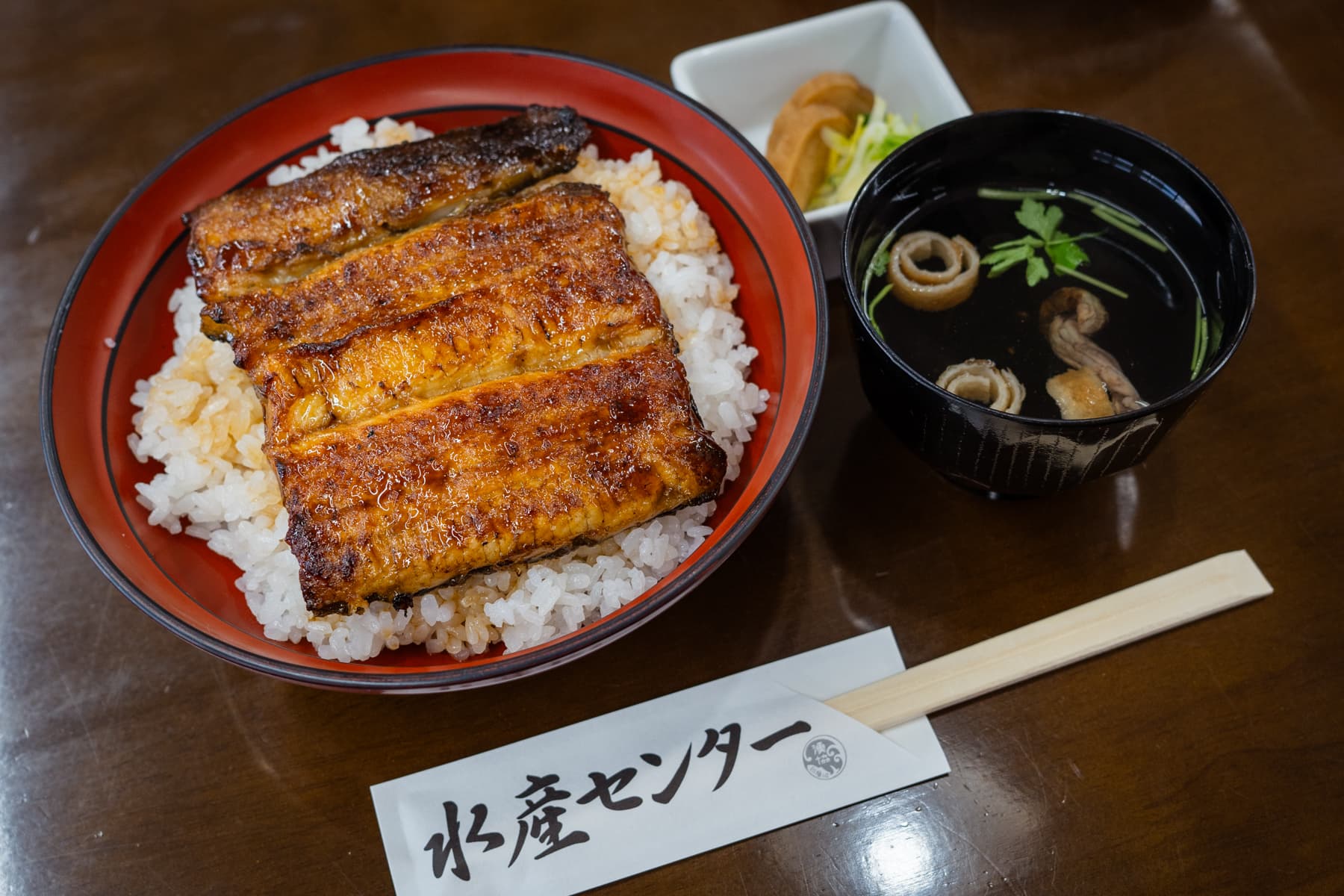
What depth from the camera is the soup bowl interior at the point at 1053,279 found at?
1679 millimetres

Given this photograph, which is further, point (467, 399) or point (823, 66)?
point (823, 66)

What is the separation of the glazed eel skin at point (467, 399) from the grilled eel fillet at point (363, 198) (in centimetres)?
6

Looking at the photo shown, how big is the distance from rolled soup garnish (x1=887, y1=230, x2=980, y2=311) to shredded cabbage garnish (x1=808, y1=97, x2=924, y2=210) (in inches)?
19.2

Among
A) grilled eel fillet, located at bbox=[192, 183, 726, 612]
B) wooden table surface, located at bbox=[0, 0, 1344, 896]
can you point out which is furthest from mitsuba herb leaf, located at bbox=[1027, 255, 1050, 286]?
grilled eel fillet, located at bbox=[192, 183, 726, 612]

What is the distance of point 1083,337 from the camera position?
6.31 ft

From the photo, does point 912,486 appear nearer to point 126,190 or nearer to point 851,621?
point 851,621

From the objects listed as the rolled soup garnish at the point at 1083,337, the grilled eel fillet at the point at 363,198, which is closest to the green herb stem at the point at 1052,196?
the rolled soup garnish at the point at 1083,337

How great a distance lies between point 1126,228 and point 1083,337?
31 centimetres

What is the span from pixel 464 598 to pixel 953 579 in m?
1.03

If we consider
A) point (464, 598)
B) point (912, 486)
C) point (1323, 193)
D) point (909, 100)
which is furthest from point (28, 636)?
point (1323, 193)

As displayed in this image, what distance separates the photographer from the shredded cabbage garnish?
2.53m

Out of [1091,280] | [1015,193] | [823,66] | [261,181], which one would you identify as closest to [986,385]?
[1091,280]

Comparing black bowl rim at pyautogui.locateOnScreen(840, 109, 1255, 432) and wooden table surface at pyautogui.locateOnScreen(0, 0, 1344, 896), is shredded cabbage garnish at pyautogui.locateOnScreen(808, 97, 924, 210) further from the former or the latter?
black bowl rim at pyautogui.locateOnScreen(840, 109, 1255, 432)

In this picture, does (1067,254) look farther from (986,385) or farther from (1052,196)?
(986,385)
